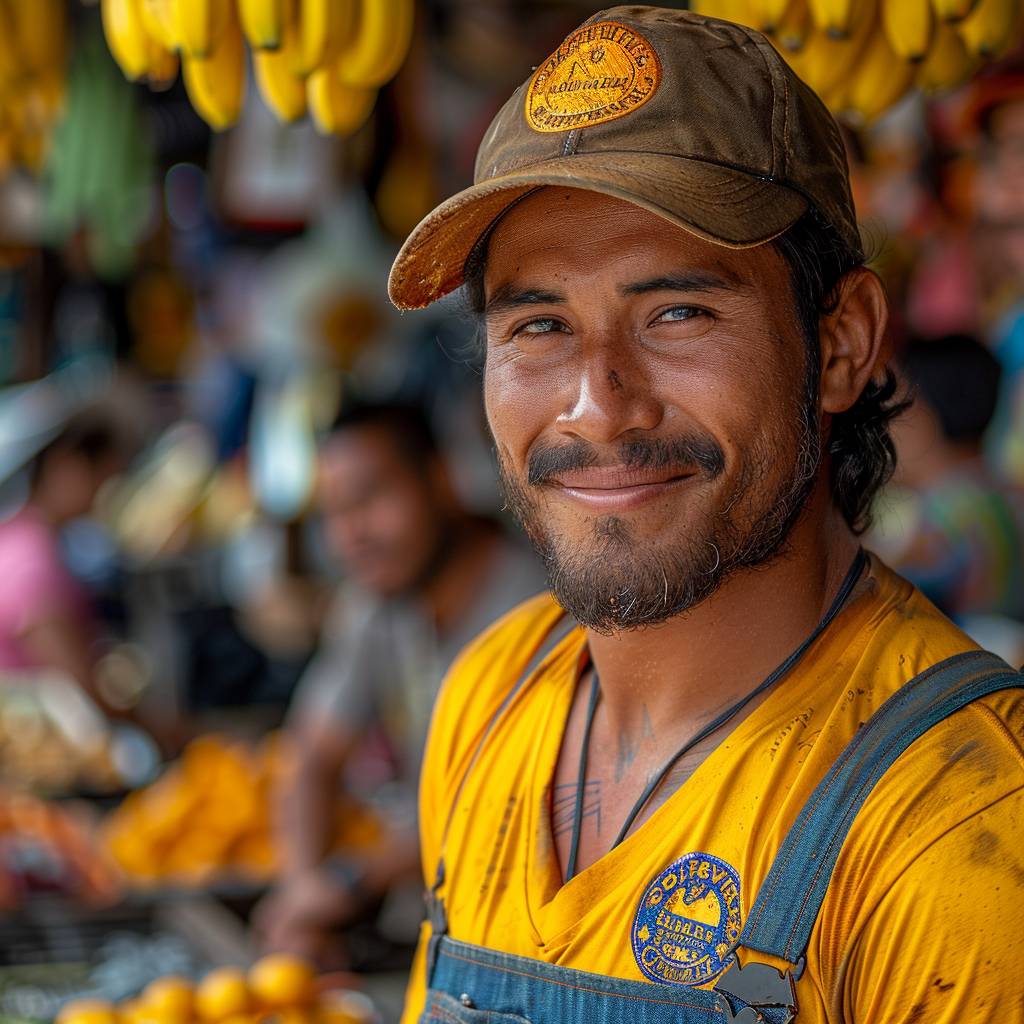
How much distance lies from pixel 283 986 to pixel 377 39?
1.64 m

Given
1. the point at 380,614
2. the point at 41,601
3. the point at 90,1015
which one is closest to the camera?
the point at 90,1015

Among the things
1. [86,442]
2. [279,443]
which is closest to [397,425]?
[86,442]

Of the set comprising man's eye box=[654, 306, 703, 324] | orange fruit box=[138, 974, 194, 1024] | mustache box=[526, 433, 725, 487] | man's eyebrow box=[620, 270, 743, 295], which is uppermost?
man's eyebrow box=[620, 270, 743, 295]

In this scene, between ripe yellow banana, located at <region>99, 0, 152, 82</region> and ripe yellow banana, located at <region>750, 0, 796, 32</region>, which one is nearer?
ripe yellow banana, located at <region>750, 0, 796, 32</region>

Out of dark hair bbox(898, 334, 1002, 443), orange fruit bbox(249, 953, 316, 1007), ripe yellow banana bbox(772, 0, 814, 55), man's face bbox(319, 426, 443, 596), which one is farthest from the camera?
dark hair bbox(898, 334, 1002, 443)

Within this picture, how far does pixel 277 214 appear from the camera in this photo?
7.11 metres

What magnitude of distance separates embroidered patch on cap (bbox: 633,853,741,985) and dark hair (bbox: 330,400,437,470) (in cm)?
229

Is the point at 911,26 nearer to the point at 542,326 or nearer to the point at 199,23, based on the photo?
the point at 542,326

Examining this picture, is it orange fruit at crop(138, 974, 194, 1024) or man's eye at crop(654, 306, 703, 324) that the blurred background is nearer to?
orange fruit at crop(138, 974, 194, 1024)

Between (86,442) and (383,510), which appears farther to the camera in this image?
(86,442)

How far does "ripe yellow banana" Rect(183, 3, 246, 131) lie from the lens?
2.14 m

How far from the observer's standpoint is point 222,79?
2.20 m

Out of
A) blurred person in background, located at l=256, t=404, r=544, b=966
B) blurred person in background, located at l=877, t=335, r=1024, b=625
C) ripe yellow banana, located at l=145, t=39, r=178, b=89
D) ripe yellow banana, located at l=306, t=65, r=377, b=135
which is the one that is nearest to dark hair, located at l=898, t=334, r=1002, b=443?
blurred person in background, located at l=877, t=335, r=1024, b=625

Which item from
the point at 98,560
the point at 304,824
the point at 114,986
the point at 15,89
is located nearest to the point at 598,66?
the point at 15,89
